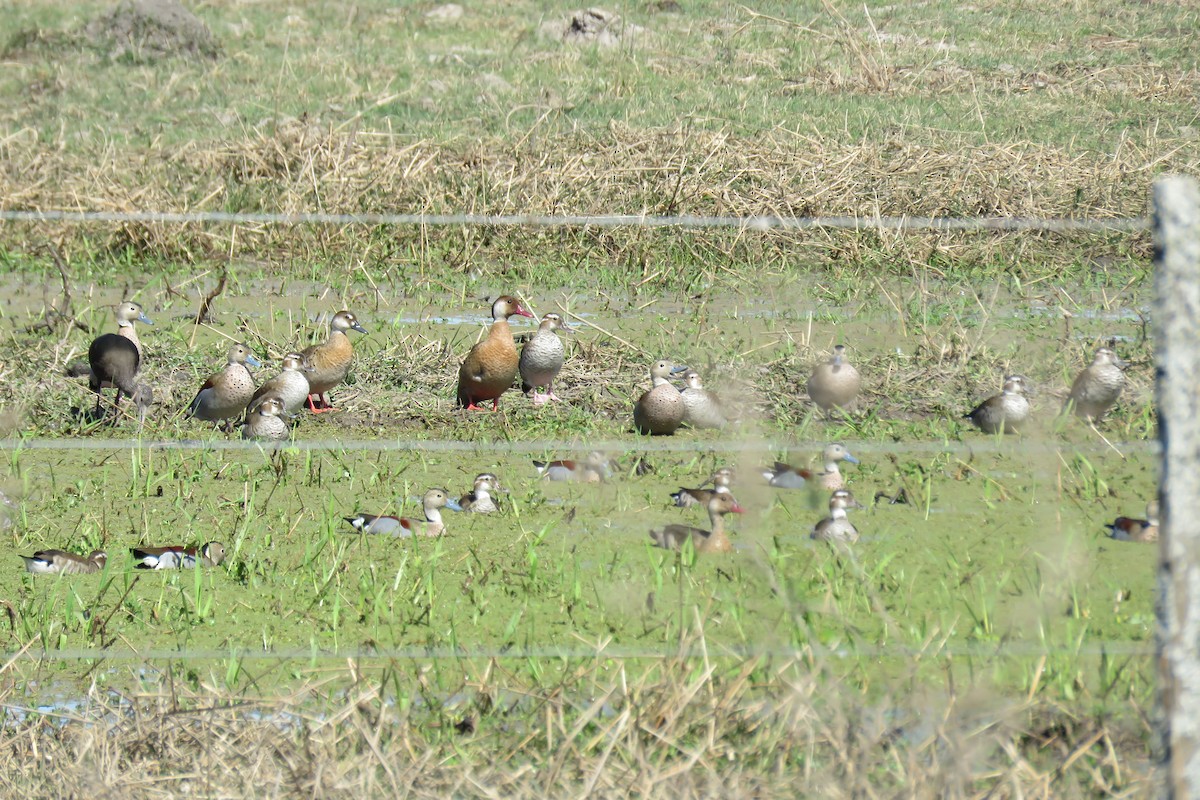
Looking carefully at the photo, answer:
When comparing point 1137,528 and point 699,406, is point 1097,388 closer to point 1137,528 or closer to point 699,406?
point 1137,528

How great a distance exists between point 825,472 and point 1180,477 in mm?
2936

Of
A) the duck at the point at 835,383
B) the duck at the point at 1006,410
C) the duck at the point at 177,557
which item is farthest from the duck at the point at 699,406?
the duck at the point at 177,557

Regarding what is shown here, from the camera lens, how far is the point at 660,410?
5816mm

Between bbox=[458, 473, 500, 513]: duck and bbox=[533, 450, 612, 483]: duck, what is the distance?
0.26 metres

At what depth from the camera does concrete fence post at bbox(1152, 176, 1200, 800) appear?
2.26m

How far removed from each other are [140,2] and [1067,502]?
1220 cm

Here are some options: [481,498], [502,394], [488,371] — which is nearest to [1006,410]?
[481,498]

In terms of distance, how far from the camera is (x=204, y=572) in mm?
4594

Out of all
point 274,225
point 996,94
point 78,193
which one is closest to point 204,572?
point 274,225

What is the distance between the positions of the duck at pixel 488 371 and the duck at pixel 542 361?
0.05m

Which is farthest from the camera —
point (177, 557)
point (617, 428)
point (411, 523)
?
point (617, 428)

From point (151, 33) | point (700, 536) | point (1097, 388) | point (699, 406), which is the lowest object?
point (151, 33)

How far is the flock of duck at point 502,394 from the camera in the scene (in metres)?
4.64

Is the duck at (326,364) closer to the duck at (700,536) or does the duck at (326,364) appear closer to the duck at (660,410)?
the duck at (660,410)
